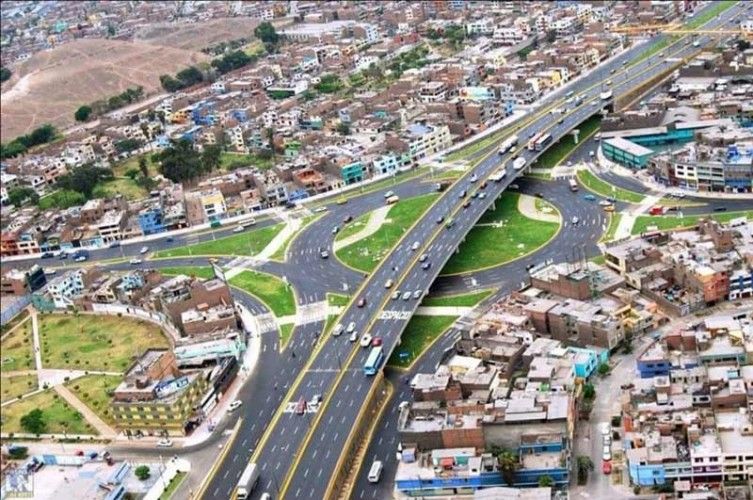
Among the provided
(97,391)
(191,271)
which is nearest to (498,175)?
(191,271)

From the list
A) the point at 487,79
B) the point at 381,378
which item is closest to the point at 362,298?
the point at 381,378

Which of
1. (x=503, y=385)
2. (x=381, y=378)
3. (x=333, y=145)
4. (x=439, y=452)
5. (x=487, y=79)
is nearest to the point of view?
(x=439, y=452)

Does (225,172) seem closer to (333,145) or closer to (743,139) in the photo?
(333,145)

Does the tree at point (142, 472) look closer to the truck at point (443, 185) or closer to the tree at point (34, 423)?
the tree at point (34, 423)

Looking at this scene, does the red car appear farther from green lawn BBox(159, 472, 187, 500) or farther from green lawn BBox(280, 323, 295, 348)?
green lawn BBox(280, 323, 295, 348)

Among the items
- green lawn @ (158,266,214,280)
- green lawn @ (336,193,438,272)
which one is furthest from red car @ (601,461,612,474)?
green lawn @ (158,266,214,280)

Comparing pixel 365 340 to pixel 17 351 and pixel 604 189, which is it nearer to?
pixel 17 351

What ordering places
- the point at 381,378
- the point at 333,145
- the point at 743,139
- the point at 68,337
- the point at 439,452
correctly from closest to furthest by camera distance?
the point at 439,452, the point at 381,378, the point at 68,337, the point at 743,139, the point at 333,145
